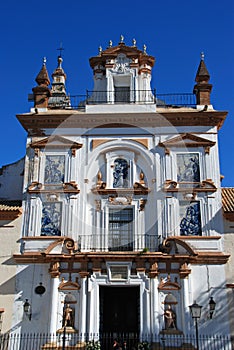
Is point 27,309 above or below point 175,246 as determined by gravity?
below

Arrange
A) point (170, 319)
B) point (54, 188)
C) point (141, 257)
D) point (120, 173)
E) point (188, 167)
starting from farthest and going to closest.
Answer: point (120, 173) → point (188, 167) → point (54, 188) → point (141, 257) → point (170, 319)

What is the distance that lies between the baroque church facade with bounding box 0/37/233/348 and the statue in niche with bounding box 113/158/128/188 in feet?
0.17

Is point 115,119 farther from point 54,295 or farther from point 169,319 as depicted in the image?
point 169,319

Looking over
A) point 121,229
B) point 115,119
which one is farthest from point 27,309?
point 115,119

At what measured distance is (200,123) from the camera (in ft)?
75.4

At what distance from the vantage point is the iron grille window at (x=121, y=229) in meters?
21.0

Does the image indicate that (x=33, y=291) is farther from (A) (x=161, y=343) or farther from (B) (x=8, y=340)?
(A) (x=161, y=343)

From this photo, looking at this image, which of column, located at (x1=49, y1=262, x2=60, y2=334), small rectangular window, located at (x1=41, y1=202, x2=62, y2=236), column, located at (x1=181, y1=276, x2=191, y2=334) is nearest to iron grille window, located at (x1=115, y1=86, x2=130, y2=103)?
small rectangular window, located at (x1=41, y1=202, x2=62, y2=236)

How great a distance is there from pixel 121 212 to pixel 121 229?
2.71 ft

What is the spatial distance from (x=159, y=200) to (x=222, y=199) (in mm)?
3123

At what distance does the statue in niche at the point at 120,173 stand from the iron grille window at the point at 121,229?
1243mm

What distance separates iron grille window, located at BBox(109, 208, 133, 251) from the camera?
21.0 meters

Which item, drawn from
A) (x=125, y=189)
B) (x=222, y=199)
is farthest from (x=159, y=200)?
(x=222, y=199)

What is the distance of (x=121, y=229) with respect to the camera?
70.5ft
